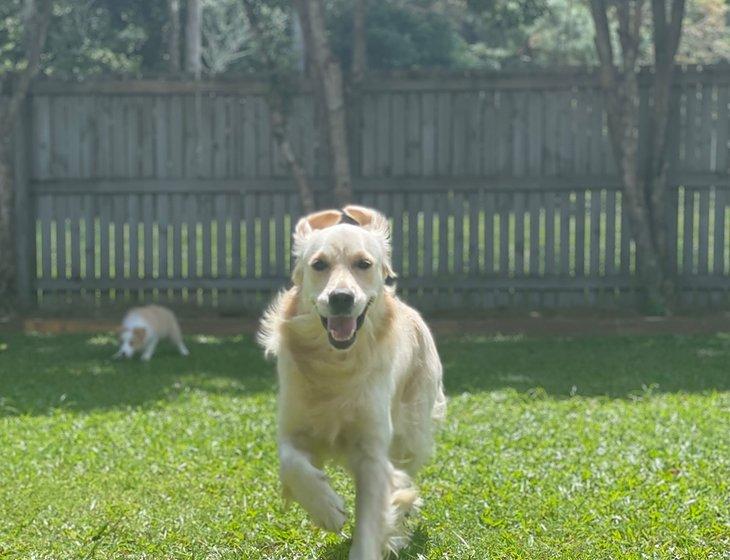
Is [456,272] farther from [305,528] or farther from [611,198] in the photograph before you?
[305,528]

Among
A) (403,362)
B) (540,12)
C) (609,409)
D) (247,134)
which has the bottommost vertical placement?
(609,409)

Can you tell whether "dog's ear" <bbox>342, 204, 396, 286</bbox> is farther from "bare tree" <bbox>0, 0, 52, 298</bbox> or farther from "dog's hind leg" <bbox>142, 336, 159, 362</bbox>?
"bare tree" <bbox>0, 0, 52, 298</bbox>

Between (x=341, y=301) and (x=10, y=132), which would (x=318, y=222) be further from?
(x=10, y=132)

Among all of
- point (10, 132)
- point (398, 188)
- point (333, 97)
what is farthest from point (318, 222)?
point (10, 132)

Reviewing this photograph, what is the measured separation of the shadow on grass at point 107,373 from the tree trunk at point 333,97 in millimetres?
1835

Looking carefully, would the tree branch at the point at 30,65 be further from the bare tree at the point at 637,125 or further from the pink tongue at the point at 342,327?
the pink tongue at the point at 342,327

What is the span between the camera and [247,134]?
13.2m

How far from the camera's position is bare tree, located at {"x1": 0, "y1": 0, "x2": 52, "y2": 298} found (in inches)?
499

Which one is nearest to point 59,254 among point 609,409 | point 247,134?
point 247,134

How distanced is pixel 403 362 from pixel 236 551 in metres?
0.99

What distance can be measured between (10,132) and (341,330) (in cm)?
925

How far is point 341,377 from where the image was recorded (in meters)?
4.57

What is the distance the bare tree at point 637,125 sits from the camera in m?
12.4

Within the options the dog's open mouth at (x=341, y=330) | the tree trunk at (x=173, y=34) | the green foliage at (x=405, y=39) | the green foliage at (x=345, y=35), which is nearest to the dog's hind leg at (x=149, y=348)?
the green foliage at (x=345, y=35)
